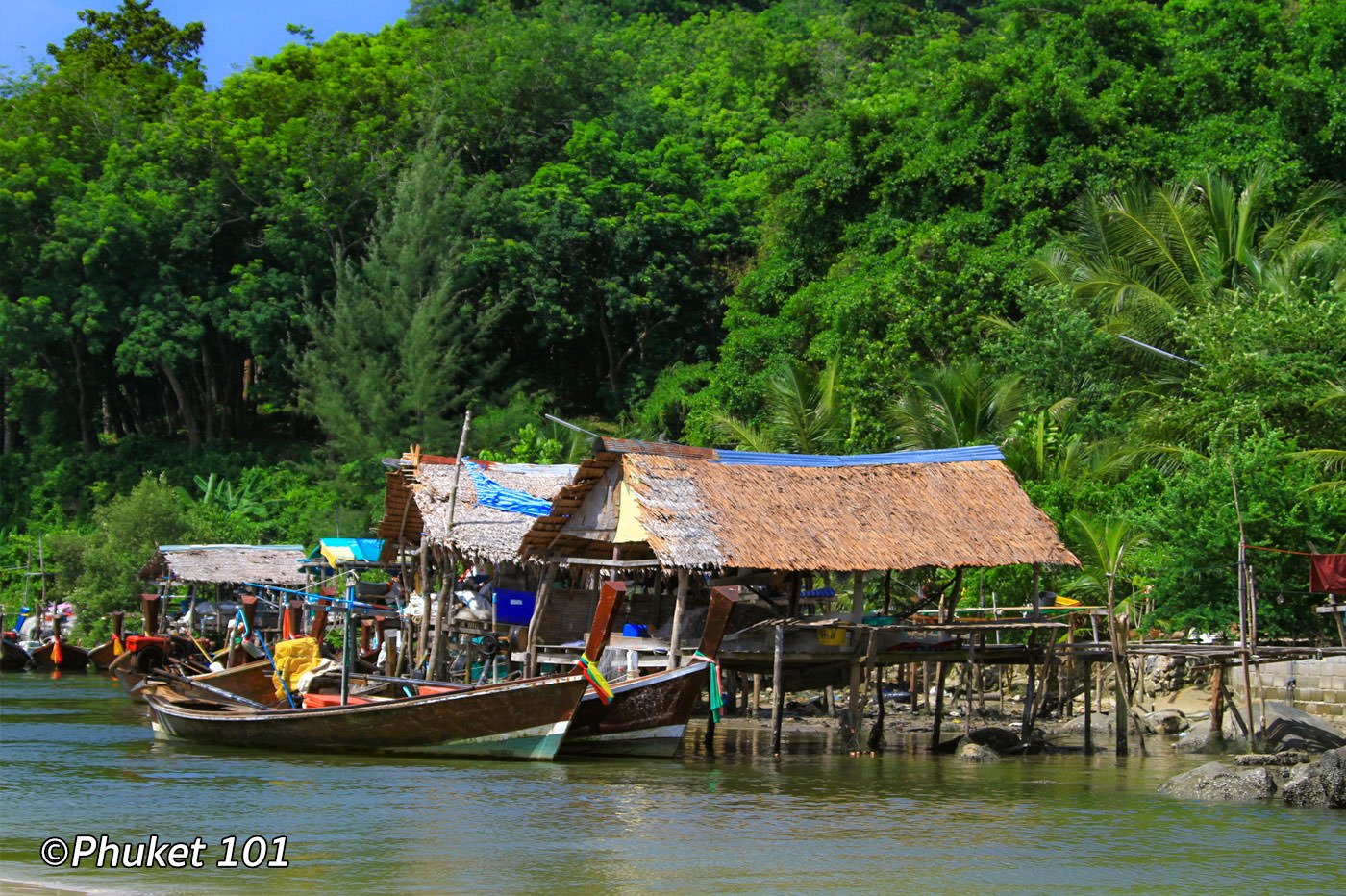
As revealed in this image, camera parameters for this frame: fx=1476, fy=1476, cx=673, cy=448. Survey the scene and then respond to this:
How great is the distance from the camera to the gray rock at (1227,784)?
13.9m

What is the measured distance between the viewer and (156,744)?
18.2m

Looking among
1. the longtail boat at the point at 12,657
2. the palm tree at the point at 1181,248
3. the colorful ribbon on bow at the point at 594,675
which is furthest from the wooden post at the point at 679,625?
the longtail boat at the point at 12,657

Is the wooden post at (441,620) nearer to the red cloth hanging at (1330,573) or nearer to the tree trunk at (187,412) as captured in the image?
the red cloth hanging at (1330,573)

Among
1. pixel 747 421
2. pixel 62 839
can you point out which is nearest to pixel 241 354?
pixel 747 421

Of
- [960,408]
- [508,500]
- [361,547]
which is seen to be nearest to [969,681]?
[508,500]

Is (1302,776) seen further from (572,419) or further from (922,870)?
→ (572,419)

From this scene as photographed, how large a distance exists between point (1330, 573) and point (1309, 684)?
7.39 ft

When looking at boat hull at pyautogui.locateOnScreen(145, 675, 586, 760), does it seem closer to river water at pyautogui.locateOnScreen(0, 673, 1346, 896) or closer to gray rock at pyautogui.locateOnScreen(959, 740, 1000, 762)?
river water at pyautogui.locateOnScreen(0, 673, 1346, 896)

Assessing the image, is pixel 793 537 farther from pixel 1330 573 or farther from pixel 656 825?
pixel 1330 573

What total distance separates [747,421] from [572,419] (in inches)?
301

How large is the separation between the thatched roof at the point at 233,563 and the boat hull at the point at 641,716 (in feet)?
40.0

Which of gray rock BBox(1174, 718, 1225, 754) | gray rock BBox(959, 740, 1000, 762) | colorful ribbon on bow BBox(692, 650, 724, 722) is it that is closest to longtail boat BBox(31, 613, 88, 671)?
colorful ribbon on bow BBox(692, 650, 724, 722)

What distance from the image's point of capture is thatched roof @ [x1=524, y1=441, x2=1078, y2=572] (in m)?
16.3
